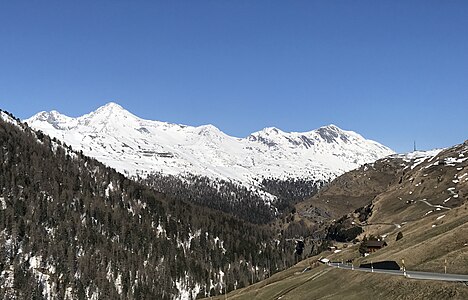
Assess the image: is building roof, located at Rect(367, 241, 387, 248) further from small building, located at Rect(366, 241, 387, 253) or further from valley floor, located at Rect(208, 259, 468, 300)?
valley floor, located at Rect(208, 259, 468, 300)

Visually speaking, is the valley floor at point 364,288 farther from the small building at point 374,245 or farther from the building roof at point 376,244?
the building roof at point 376,244

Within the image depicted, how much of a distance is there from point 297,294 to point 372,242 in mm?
62012

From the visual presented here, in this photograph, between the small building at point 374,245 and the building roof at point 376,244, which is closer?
the small building at point 374,245

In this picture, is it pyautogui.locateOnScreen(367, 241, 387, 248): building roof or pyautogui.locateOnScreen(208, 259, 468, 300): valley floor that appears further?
pyautogui.locateOnScreen(367, 241, 387, 248): building roof

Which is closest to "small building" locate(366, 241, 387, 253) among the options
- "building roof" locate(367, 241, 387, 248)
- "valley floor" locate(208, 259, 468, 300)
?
"building roof" locate(367, 241, 387, 248)

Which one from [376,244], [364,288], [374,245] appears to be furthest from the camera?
[376,244]

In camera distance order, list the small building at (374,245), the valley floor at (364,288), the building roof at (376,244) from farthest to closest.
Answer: the building roof at (376,244) → the small building at (374,245) → the valley floor at (364,288)

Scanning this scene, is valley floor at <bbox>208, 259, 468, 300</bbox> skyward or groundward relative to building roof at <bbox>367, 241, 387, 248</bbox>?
groundward

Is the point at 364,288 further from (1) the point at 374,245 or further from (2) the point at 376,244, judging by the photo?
(2) the point at 376,244

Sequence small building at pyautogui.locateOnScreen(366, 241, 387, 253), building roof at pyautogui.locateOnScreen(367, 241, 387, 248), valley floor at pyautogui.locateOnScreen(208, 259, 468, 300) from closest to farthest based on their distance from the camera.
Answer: valley floor at pyautogui.locateOnScreen(208, 259, 468, 300) → small building at pyautogui.locateOnScreen(366, 241, 387, 253) → building roof at pyautogui.locateOnScreen(367, 241, 387, 248)

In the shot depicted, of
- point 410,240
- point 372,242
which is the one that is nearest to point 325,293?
point 410,240

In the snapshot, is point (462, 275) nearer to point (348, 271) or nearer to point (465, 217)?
point (348, 271)

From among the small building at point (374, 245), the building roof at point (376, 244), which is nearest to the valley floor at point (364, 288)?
the small building at point (374, 245)

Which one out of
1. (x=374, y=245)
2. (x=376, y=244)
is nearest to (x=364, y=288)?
(x=374, y=245)
